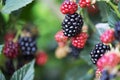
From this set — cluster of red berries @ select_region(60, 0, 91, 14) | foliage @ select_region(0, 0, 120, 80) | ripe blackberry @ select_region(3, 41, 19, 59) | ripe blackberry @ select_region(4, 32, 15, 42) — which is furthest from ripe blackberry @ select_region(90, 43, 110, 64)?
ripe blackberry @ select_region(4, 32, 15, 42)

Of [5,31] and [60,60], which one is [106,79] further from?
[60,60]

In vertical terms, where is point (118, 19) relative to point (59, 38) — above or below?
above

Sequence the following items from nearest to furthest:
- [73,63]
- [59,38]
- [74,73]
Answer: [59,38] → [74,73] → [73,63]

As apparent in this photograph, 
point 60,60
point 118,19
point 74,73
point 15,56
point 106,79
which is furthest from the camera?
point 60,60

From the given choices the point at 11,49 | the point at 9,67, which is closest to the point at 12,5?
the point at 11,49

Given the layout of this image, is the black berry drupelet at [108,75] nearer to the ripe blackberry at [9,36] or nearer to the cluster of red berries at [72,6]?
the cluster of red berries at [72,6]

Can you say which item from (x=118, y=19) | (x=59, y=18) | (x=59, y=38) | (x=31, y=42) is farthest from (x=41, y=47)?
(x=118, y=19)

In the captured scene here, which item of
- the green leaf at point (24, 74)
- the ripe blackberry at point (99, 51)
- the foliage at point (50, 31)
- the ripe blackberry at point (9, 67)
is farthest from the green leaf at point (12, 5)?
the ripe blackberry at point (9, 67)

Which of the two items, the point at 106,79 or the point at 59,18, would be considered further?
the point at 59,18
